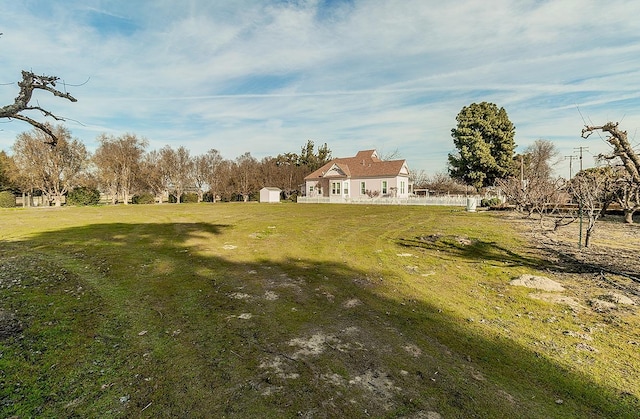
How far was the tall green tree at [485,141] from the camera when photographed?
117 ft

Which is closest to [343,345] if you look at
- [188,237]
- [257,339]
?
[257,339]

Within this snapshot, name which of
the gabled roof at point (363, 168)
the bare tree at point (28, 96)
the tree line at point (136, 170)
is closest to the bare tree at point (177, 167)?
the tree line at point (136, 170)

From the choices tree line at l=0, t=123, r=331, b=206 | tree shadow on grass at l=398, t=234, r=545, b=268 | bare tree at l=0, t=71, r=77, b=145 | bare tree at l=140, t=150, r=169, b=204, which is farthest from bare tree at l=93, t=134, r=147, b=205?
bare tree at l=0, t=71, r=77, b=145

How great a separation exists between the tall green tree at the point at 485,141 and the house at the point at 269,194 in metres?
26.4

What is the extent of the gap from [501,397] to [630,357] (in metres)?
2.14

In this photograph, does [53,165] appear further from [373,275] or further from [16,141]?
[373,275]

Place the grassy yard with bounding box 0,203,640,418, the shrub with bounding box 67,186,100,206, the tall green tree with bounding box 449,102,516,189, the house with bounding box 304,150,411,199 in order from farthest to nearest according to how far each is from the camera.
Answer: the house with bounding box 304,150,411,199 → the shrub with bounding box 67,186,100,206 → the tall green tree with bounding box 449,102,516,189 → the grassy yard with bounding box 0,203,640,418

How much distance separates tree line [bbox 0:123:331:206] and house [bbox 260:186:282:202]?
2.63m

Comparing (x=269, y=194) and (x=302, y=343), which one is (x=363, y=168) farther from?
(x=302, y=343)

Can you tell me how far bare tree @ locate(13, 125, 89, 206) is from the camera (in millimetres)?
33062

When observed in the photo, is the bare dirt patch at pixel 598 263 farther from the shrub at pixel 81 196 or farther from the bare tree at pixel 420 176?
the bare tree at pixel 420 176

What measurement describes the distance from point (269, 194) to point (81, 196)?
75.7ft

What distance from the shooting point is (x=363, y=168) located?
1741 inches

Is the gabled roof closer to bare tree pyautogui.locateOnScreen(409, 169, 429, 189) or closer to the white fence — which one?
the white fence
